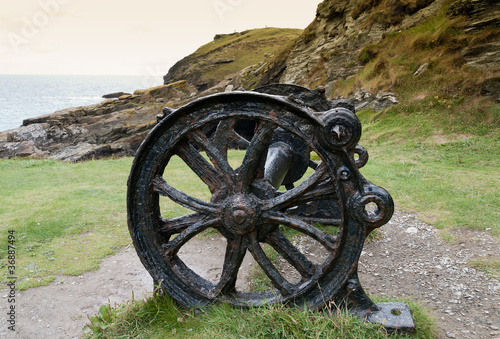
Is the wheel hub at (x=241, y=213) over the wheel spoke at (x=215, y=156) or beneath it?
beneath

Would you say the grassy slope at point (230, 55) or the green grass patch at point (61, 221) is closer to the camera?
the green grass patch at point (61, 221)

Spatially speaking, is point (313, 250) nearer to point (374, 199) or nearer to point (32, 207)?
point (374, 199)

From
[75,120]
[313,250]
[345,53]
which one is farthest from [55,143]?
[313,250]

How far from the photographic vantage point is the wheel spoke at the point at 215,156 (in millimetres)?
2602

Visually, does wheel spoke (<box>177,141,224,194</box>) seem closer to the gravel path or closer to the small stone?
the gravel path

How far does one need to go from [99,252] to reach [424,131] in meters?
9.30

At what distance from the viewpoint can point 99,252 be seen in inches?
180

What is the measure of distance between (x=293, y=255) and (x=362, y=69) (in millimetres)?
15039

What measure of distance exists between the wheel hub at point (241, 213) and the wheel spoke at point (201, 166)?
172 millimetres

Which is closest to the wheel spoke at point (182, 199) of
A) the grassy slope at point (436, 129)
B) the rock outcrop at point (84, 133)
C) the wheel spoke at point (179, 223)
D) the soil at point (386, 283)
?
the wheel spoke at point (179, 223)

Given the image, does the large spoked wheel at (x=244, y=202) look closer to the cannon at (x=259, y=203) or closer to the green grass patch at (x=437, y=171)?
the cannon at (x=259, y=203)

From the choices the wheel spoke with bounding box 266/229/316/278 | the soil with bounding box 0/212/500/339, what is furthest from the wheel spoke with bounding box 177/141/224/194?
the soil with bounding box 0/212/500/339

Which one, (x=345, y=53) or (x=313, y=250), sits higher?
(x=345, y=53)

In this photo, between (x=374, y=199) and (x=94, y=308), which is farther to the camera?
Answer: (x=94, y=308)
